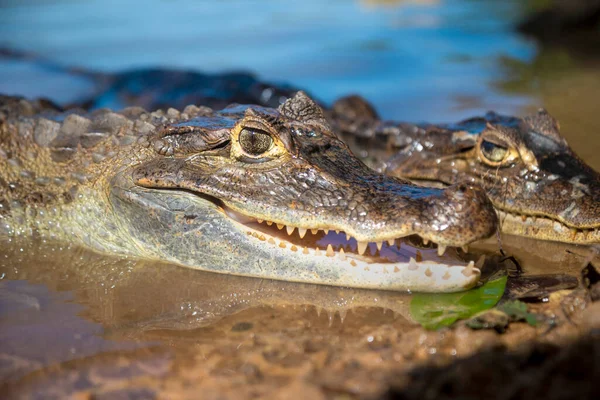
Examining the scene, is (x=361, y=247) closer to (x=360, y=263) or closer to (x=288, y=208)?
(x=360, y=263)

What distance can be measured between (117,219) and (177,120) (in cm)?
76

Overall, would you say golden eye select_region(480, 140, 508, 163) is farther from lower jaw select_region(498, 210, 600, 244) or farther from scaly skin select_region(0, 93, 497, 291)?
scaly skin select_region(0, 93, 497, 291)

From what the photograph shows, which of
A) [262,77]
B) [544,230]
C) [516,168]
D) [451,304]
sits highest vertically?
[262,77]

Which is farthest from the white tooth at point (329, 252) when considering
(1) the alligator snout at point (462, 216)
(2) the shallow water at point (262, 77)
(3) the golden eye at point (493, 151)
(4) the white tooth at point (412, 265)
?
(3) the golden eye at point (493, 151)

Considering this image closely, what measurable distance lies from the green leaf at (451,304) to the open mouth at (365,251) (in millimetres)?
106

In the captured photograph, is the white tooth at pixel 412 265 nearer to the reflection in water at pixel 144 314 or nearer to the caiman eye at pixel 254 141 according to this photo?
the reflection in water at pixel 144 314

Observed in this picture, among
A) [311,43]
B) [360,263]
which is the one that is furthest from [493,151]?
[311,43]

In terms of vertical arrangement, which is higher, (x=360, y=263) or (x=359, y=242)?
(x=359, y=242)

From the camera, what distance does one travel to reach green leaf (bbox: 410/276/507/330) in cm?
300

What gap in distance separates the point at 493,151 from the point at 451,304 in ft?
6.63

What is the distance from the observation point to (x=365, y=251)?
336 centimetres

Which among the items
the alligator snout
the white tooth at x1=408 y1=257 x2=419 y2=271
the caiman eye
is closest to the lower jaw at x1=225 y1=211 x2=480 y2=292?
the white tooth at x1=408 y1=257 x2=419 y2=271

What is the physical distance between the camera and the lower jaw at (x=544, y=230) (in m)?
4.08

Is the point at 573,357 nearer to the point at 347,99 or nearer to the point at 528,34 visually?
the point at 347,99
